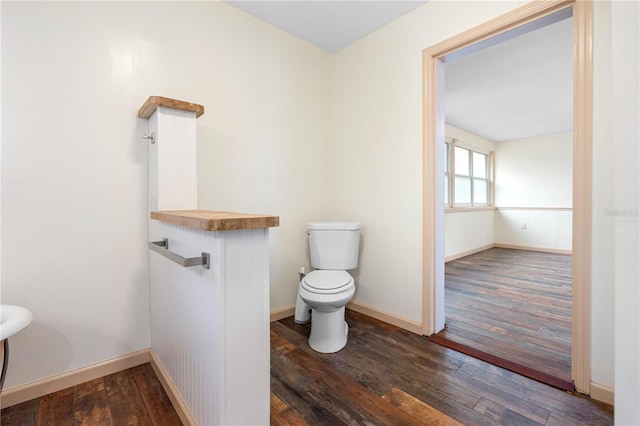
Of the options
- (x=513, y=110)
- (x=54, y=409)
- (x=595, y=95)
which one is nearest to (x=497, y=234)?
(x=513, y=110)

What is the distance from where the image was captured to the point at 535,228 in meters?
5.49

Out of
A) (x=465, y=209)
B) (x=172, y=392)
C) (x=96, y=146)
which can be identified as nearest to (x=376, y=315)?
(x=172, y=392)

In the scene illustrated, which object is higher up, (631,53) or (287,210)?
(631,53)

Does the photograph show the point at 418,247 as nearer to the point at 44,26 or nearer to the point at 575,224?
the point at 575,224

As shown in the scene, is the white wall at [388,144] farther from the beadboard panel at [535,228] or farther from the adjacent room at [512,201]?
the beadboard panel at [535,228]

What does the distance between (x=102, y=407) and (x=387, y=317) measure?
5.94 feet

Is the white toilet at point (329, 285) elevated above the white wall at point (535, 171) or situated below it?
below

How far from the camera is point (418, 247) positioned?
79.7 inches

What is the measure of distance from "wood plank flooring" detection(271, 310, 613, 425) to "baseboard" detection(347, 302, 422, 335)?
0.16m

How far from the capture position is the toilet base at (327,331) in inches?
72.2

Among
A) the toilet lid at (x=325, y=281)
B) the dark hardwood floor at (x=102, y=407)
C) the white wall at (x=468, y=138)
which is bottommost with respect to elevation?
the dark hardwood floor at (x=102, y=407)

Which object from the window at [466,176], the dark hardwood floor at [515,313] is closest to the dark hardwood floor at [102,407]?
the dark hardwood floor at [515,313]

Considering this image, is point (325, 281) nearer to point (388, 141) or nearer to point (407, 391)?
point (407, 391)

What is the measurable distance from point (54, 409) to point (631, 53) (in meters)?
2.86
